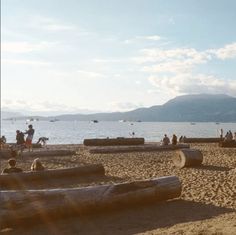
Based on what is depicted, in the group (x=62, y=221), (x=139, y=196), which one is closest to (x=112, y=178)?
(x=139, y=196)

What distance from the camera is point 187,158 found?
20609 millimetres

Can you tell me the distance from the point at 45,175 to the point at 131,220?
702cm

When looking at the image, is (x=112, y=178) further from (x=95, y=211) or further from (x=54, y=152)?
(x=54, y=152)

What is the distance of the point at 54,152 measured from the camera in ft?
97.1

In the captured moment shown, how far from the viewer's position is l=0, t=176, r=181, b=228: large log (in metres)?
9.70

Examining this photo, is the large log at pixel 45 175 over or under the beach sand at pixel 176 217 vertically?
over

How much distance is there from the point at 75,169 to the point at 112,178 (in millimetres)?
1456

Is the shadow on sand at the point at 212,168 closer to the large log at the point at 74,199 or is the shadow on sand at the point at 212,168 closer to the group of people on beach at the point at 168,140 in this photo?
the large log at the point at 74,199

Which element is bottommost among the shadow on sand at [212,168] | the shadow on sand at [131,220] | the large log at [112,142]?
the shadow on sand at [131,220]

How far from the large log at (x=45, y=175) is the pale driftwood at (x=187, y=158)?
4277 mm

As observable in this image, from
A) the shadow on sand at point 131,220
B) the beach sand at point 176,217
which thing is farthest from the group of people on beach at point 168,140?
the shadow on sand at point 131,220

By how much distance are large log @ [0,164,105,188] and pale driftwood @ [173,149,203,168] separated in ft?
14.0

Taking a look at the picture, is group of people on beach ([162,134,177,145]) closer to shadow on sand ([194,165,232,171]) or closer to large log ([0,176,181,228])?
shadow on sand ([194,165,232,171])

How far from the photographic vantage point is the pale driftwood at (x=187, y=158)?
67.9 feet
